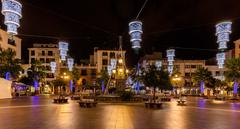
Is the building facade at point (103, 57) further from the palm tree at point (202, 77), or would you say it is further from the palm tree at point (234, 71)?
the palm tree at point (234, 71)

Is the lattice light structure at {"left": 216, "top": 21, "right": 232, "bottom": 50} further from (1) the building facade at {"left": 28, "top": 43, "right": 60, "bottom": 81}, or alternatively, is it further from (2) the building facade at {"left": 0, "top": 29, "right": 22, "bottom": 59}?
(1) the building facade at {"left": 28, "top": 43, "right": 60, "bottom": 81}

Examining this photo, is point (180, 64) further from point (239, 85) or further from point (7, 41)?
point (7, 41)

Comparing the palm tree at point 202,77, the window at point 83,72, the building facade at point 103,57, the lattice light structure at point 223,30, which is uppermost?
the building facade at point 103,57

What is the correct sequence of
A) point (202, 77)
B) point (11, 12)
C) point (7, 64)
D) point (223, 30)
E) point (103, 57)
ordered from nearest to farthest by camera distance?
point (11, 12)
point (223, 30)
point (7, 64)
point (202, 77)
point (103, 57)

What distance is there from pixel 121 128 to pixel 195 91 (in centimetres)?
7802

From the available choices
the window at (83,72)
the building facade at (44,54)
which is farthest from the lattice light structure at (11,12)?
the window at (83,72)

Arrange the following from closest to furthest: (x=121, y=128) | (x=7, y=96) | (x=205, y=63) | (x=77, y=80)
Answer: (x=121, y=128)
(x=7, y=96)
(x=77, y=80)
(x=205, y=63)

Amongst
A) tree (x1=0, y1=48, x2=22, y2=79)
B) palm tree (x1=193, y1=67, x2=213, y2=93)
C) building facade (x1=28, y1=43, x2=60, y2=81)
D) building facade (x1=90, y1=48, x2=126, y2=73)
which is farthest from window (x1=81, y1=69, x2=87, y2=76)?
palm tree (x1=193, y1=67, x2=213, y2=93)

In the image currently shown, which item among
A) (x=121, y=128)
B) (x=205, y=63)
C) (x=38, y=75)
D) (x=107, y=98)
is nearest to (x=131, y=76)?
(x=38, y=75)

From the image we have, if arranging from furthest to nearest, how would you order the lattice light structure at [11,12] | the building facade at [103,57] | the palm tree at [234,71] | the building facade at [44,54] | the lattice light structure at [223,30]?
the building facade at [103,57], the building facade at [44,54], the palm tree at [234,71], the lattice light structure at [223,30], the lattice light structure at [11,12]

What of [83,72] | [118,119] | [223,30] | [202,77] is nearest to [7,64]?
[83,72]

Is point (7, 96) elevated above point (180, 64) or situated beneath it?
situated beneath

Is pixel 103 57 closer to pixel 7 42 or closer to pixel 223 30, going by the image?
pixel 7 42

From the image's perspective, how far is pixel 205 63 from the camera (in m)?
106
